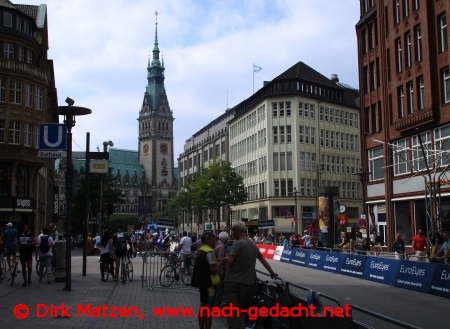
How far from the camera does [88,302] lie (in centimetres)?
1412

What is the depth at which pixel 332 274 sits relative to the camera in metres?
25.9

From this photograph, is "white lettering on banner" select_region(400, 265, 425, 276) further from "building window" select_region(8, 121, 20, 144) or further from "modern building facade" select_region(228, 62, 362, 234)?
"modern building facade" select_region(228, 62, 362, 234)

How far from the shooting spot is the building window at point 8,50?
1884 inches

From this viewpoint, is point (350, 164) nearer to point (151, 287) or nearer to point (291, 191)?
point (291, 191)

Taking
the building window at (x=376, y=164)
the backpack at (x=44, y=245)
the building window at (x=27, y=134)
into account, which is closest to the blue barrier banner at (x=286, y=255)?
the building window at (x=376, y=164)

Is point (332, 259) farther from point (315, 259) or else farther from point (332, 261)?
point (315, 259)

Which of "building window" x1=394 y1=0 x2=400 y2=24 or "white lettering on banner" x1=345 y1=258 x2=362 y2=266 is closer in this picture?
"white lettering on banner" x1=345 y1=258 x2=362 y2=266

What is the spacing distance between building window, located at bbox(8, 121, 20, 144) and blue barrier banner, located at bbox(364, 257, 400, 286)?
1303 inches

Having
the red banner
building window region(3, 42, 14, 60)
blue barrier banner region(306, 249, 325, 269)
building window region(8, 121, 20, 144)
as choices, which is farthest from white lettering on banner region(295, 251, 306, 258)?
building window region(3, 42, 14, 60)

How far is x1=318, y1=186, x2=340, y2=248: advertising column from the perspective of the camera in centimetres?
4000

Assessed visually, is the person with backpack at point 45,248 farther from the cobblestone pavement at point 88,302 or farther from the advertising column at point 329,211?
the advertising column at point 329,211

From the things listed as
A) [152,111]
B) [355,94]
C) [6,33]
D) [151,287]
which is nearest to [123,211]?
[152,111]

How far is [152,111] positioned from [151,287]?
172 metres

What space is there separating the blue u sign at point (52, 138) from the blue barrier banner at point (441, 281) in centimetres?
1168
